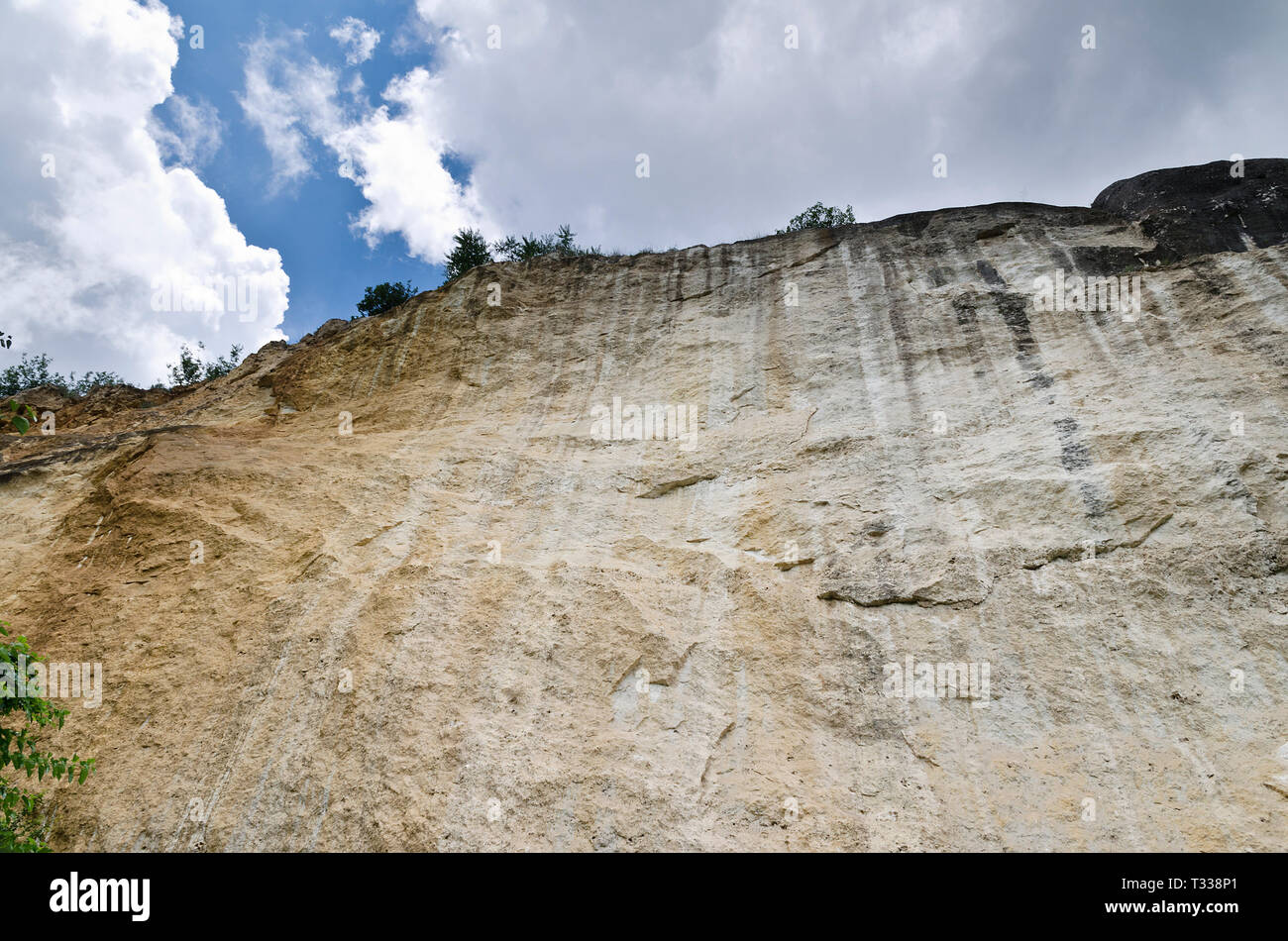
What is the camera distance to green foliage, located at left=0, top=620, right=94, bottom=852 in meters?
5.88

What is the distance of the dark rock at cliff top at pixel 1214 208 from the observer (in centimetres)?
1121

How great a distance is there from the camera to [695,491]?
374 inches

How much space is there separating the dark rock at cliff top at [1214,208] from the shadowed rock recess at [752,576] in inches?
3.3

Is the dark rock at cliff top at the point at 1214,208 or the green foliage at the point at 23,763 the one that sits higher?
the dark rock at cliff top at the point at 1214,208

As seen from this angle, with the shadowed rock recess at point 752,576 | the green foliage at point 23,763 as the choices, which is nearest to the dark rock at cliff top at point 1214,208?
the shadowed rock recess at point 752,576

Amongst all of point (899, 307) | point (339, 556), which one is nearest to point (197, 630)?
point (339, 556)

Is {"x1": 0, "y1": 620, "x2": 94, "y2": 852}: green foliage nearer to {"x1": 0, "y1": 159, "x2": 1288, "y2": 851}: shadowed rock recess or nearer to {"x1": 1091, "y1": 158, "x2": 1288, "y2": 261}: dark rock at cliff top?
{"x1": 0, "y1": 159, "x2": 1288, "y2": 851}: shadowed rock recess

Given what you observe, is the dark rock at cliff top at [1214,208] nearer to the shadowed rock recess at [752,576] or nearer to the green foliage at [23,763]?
the shadowed rock recess at [752,576]

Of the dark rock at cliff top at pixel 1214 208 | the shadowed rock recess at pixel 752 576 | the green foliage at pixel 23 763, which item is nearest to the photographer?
the green foliage at pixel 23 763

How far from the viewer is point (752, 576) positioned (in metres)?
8.12

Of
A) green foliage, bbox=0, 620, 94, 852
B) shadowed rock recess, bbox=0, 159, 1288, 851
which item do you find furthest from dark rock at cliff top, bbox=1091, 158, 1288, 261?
green foliage, bbox=0, 620, 94, 852

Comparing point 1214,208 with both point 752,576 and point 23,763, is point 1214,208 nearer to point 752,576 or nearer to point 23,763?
point 752,576
